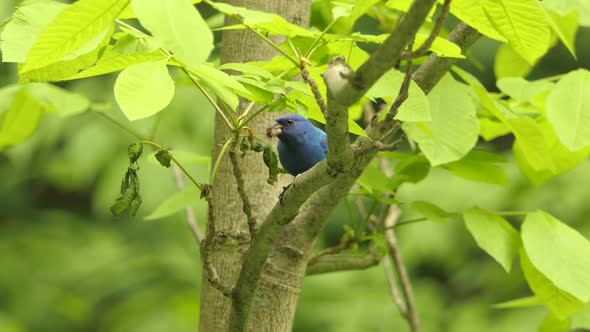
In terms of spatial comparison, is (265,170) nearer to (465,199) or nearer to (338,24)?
(338,24)

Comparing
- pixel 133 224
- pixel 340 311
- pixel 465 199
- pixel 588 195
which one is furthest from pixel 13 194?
pixel 588 195

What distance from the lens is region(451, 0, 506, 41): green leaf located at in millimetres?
1622

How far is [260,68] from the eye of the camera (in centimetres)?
186

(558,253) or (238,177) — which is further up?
(238,177)

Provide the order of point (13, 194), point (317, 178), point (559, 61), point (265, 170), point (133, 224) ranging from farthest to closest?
point (559, 61), point (13, 194), point (133, 224), point (265, 170), point (317, 178)

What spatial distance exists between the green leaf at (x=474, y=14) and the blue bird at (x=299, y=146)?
3.67ft

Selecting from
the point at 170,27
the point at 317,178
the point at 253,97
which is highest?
the point at 170,27

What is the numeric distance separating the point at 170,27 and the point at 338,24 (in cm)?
87

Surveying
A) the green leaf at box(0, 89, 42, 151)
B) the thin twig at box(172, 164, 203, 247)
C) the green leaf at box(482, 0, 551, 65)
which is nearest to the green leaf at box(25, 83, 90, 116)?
the green leaf at box(0, 89, 42, 151)

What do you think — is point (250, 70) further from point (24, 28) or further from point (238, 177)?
point (24, 28)

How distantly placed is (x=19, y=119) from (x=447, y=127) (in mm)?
1468

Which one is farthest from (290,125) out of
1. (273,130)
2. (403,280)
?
(403,280)

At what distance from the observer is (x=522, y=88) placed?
7.77 ft

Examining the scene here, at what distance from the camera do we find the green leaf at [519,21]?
1568 millimetres
